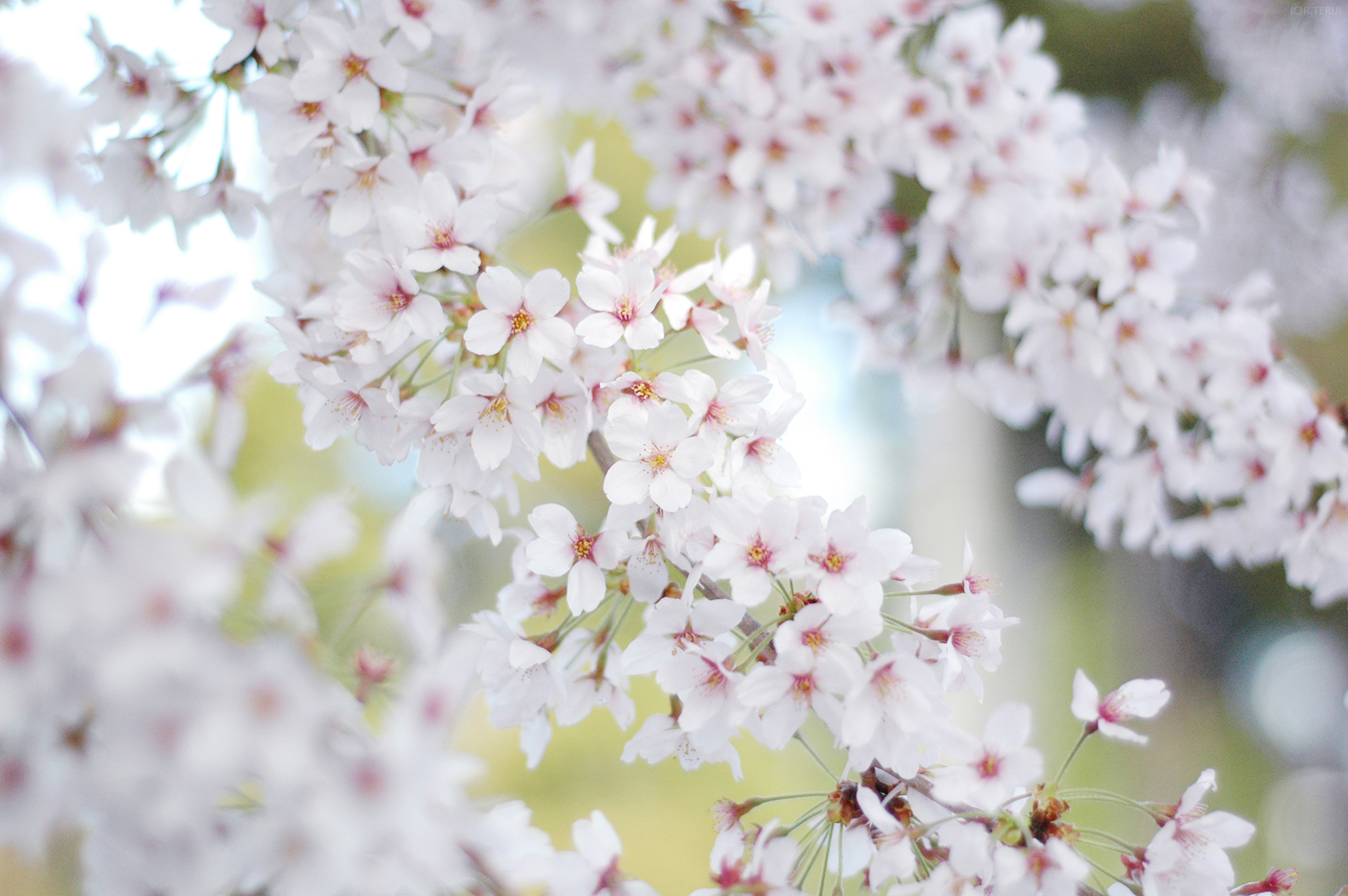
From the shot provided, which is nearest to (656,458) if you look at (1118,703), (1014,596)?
(1118,703)

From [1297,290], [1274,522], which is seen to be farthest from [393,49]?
[1297,290]

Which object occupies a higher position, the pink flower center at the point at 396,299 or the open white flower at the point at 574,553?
the pink flower center at the point at 396,299

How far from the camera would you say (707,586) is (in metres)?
0.95

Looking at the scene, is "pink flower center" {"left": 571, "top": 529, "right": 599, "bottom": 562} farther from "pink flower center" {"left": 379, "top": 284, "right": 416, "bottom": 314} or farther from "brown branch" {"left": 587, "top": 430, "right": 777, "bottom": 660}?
"pink flower center" {"left": 379, "top": 284, "right": 416, "bottom": 314}

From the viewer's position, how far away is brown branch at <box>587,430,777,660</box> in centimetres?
93

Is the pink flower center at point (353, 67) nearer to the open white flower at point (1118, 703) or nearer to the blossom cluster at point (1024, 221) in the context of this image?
the blossom cluster at point (1024, 221)

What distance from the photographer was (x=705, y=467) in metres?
0.85

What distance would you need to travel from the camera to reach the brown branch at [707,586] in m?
0.93

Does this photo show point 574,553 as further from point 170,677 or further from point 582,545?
point 170,677

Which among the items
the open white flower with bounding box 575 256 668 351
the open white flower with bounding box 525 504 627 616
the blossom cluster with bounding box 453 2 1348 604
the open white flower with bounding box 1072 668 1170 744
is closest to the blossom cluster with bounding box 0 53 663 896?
the open white flower with bounding box 525 504 627 616

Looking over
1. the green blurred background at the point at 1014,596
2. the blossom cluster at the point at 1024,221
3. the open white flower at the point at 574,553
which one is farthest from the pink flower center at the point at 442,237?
the green blurred background at the point at 1014,596

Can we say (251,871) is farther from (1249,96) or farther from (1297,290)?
(1249,96)

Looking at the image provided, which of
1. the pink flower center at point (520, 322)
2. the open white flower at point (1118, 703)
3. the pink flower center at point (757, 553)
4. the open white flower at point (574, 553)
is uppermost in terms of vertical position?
the pink flower center at point (520, 322)

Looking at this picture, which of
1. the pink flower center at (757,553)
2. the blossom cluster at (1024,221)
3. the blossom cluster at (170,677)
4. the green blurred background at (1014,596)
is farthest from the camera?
the green blurred background at (1014,596)
